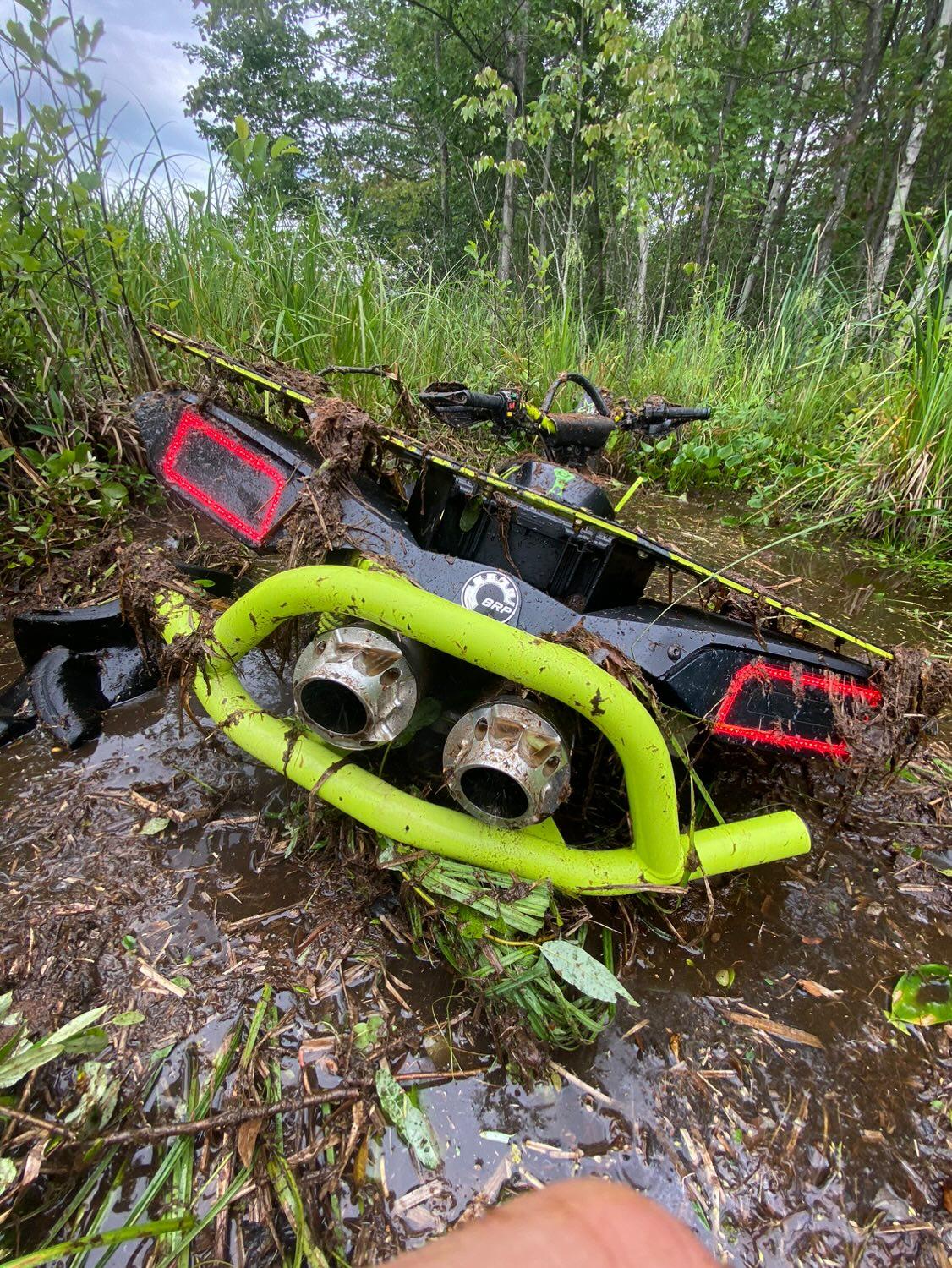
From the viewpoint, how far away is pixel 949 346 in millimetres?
3197

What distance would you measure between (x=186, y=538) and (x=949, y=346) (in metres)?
3.78

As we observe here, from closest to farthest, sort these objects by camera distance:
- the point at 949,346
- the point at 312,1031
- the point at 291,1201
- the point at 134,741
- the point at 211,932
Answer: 1. the point at 291,1201
2. the point at 312,1031
3. the point at 211,932
4. the point at 134,741
5. the point at 949,346

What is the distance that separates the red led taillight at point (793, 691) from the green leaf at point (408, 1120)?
871mm

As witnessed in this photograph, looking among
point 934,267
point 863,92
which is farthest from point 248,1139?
point 863,92

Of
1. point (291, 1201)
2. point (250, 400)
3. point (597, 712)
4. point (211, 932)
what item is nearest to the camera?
point (291, 1201)

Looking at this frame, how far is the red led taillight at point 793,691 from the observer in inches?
49.5

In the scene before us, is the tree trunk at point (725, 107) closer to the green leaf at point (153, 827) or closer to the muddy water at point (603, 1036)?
the muddy water at point (603, 1036)

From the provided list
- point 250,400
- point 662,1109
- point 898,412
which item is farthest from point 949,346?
point 662,1109

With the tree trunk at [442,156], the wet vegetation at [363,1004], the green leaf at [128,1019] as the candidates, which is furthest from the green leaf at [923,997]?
the tree trunk at [442,156]

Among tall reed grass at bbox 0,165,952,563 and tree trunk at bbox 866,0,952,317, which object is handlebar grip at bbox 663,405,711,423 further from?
tree trunk at bbox 866,0,952,317

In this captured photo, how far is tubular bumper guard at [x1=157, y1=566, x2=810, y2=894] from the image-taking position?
106cm

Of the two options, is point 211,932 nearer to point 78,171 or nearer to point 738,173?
point 78,171

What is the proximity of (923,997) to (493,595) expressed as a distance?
1.25 meters

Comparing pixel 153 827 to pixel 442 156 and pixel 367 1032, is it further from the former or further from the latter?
pixel 442 156
